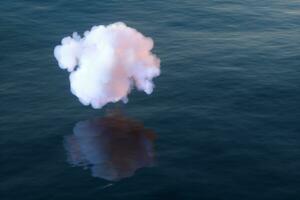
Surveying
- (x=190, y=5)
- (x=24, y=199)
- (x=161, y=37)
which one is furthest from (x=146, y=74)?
(x=190, y=5)

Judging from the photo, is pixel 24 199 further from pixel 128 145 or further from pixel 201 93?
pixel 201 93

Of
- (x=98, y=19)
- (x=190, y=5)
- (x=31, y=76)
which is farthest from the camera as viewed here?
(x=190, y=5)

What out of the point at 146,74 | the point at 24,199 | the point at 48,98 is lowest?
the point at 24,199

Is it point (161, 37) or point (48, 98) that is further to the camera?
point (161, 37)

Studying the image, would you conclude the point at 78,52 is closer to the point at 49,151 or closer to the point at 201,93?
the point at 49,151

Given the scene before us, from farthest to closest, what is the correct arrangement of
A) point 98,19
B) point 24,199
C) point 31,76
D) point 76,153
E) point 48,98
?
point 98,19
point 31,76
point 48,98
point 76,153
point 24,199

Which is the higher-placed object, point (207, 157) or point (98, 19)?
point (98, 19)
